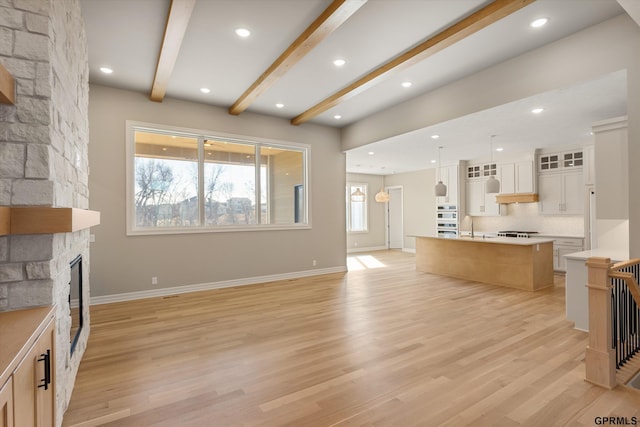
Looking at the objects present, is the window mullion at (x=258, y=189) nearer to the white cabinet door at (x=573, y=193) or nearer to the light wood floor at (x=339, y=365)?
the light wood floor at (x=339, y=365)

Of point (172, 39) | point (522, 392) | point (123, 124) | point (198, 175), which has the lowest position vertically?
point (522, 392)

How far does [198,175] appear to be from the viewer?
5.51 m

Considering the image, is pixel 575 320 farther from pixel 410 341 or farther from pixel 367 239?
pixel 367 239

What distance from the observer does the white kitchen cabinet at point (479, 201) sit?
332 inches

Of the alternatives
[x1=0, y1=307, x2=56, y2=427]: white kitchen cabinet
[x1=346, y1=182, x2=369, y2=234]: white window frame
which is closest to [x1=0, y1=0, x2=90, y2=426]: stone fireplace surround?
[x1=0, y1=307, x2=56, y2=427]: white kitchen cabinet

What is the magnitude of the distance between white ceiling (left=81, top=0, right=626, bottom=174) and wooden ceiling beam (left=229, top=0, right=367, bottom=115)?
0.08 metres

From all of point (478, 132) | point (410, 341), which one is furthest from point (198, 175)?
point (478, 132)

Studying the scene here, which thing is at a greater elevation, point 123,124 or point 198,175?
point 123,124

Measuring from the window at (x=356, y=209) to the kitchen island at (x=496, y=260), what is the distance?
4262 millimetres

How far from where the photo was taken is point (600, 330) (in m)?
2.41

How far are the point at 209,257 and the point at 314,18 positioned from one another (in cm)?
406

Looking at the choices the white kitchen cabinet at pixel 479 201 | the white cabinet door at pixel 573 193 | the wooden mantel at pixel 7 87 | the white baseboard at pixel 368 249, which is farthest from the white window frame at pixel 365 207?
the wooden mantel at pixel 7 87

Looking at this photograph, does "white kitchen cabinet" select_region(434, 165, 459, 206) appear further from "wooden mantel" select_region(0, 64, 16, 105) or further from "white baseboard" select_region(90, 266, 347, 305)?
"wooden mantel" select_region(0, 64, 16, 105)

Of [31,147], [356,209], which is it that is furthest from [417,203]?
[31,147]
